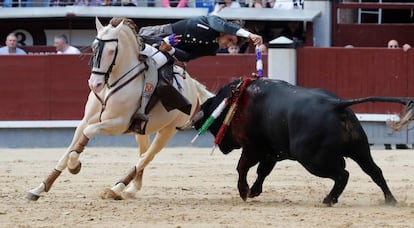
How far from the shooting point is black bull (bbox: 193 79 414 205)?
7867 millimetres

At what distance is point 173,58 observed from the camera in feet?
29.5

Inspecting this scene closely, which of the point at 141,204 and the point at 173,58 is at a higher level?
Result: the point at 173,58

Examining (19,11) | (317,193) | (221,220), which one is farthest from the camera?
(19,11)

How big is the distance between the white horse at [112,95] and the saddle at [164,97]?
75 mm

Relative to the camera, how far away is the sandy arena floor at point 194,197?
7.16 meters

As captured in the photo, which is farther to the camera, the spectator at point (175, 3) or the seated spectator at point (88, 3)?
the seated spectator at point (88, 3)

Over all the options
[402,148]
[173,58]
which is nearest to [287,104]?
[173,58]

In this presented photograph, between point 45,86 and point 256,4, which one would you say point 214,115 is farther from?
point 256,4

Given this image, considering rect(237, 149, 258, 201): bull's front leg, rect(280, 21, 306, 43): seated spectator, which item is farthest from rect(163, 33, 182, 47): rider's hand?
rect(280, 21, 306, 43): seated spectator

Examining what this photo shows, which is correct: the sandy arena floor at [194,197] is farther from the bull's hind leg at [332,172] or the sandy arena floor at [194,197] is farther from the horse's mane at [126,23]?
the horse's mane at [126,23]

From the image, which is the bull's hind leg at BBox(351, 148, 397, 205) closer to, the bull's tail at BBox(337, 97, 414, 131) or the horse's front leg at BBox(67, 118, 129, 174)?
the bull's tail at BBox(337, 97, 414, 131)

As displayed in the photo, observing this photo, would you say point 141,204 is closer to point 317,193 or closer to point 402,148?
point 317,193

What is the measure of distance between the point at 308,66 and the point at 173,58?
6.11m

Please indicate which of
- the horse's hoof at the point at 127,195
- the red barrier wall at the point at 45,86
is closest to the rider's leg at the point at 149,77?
the horse's hoof at the point at 127,195
